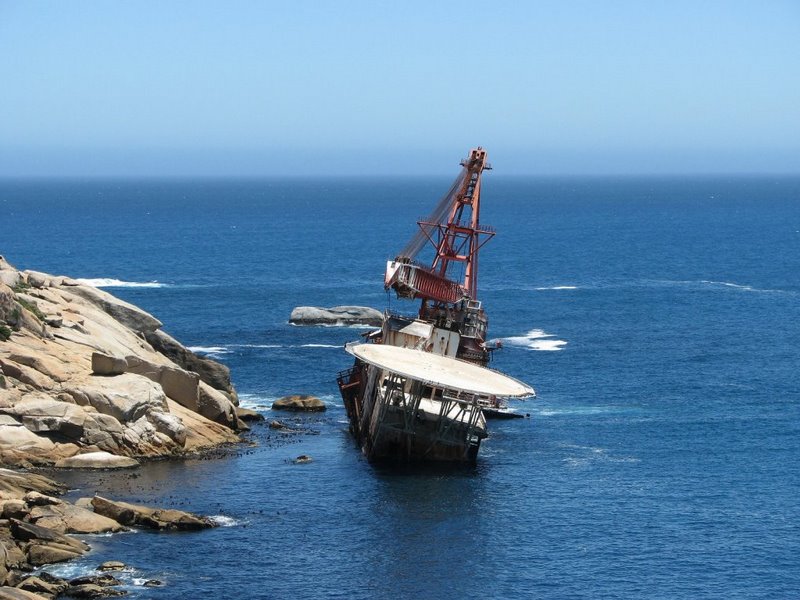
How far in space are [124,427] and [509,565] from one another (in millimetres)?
35055

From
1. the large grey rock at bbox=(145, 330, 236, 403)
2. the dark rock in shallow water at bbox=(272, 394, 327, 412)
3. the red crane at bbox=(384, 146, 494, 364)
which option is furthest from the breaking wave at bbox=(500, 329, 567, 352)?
the large grey rock at bbox=(145, 330, 236, 403)

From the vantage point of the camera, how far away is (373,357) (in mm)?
108812

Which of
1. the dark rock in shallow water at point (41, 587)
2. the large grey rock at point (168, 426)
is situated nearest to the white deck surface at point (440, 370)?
the large grey rock at point (168, 426)

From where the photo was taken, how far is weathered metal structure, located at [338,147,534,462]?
105688 millimetres

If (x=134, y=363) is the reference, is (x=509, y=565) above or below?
below

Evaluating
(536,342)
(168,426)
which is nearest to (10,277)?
(168,426)

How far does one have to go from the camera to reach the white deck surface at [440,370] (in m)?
104

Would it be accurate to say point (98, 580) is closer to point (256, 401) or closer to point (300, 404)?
point (300, 404)

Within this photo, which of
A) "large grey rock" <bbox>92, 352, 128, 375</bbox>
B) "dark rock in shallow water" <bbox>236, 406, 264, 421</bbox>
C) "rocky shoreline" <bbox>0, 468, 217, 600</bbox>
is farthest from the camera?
"dark rock in shallow water" <bbox>236, 406, 264, 421</bbox>

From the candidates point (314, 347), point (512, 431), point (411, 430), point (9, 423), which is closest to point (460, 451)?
point (411, 430)

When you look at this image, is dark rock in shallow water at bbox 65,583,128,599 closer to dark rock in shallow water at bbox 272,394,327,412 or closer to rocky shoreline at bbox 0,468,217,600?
rocky shoreline at bbox 0,468,217,600

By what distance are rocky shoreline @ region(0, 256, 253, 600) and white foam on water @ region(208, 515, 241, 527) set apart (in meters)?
1.38

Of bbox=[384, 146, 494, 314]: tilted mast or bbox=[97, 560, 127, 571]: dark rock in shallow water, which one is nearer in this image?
bbox=[97, 560, 127, 571]: dark rock in shallow water

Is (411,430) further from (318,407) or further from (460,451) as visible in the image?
(318,407)
